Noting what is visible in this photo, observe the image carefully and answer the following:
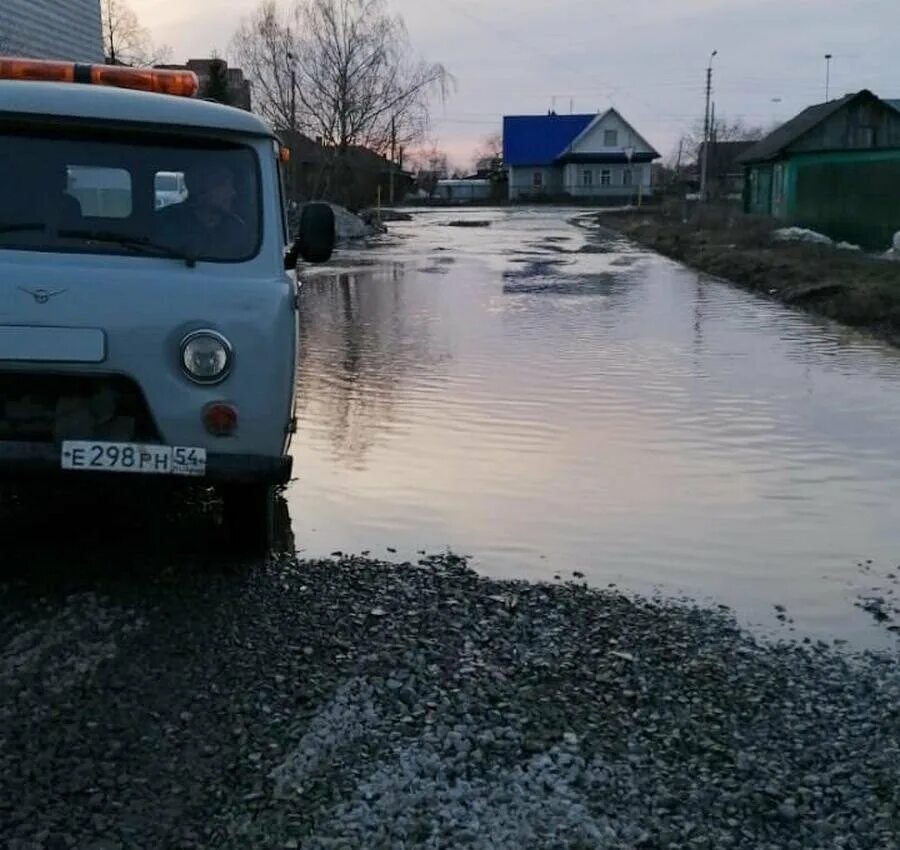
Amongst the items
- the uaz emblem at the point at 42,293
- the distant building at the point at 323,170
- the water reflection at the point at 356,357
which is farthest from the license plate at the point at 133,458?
the distant building at the point at 323,170

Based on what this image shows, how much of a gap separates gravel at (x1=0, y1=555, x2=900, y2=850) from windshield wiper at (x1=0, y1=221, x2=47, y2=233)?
1.57 metres

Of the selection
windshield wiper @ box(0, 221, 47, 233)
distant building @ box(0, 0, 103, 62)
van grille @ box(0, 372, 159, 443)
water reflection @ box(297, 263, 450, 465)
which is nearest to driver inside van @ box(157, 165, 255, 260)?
windshield wiper @ box(0, 221, 47, 233)

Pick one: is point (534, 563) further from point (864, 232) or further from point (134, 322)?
point (864, 232)

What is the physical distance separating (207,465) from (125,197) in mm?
1311

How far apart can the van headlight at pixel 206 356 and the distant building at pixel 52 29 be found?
54.8 ft

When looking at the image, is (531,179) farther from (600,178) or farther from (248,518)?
(248,518)

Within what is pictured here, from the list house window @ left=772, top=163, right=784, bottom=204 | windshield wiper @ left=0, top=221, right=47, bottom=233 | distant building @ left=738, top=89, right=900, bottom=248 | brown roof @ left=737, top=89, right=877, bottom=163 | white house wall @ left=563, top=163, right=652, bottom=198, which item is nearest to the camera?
windshield wiper @ left=0, top=221, right=47, bottom=233

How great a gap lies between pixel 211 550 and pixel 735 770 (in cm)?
306

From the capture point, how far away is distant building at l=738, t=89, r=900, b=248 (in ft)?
86.1

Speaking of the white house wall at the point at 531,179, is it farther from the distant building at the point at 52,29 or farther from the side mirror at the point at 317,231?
the side mirror at the point at 317,231

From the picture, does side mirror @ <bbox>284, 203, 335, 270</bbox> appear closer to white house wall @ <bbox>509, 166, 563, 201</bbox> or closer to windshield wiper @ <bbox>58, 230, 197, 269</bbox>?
windshield wiper @ <bbox>58, 230, 197, 269</bbox>

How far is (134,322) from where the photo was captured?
492cm

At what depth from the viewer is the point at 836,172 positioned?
95.6ft

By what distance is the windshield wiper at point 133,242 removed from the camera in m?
5.25
